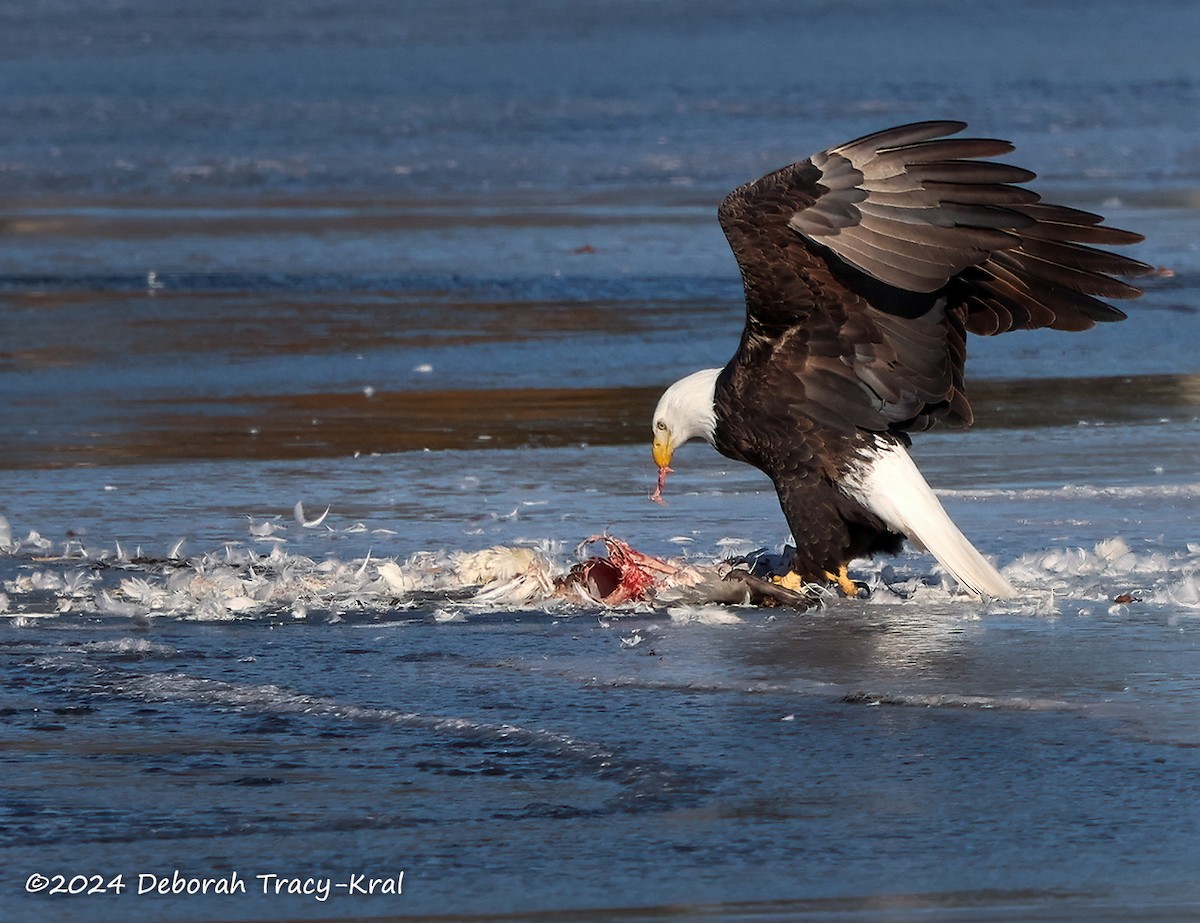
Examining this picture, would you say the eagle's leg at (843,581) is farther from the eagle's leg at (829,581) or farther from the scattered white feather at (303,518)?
the scattered white feather at (303,518)

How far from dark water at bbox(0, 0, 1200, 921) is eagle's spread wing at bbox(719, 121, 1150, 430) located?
0.59 metres

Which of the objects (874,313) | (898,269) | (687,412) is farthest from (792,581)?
(898,269)

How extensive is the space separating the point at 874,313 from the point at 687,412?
0.57 m

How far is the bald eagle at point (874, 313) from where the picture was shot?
593 cm

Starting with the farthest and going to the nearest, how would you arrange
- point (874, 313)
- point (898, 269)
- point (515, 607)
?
point (874, 313) → point (515, 607) → point (898, 269)

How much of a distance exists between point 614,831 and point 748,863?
29cm

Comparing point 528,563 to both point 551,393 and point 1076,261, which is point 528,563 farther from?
point 551,393

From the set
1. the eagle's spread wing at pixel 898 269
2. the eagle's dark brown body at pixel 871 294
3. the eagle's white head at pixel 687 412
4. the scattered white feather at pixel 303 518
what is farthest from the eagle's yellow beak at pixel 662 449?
A: the scattered white feather at pixel 303 518

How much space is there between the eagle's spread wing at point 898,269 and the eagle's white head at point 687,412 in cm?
10

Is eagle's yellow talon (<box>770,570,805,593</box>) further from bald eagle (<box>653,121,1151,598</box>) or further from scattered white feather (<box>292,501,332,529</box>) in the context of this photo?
scattered white feather (<box>292,501,332,529</box>)

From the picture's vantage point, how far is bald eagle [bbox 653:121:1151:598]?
5930 mm

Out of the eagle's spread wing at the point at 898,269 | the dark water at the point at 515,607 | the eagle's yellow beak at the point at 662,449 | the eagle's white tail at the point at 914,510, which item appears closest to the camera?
the dark water at the point at 515,607

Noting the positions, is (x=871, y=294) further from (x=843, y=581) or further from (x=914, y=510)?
(x=843, y=581)

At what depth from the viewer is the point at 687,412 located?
638cm
